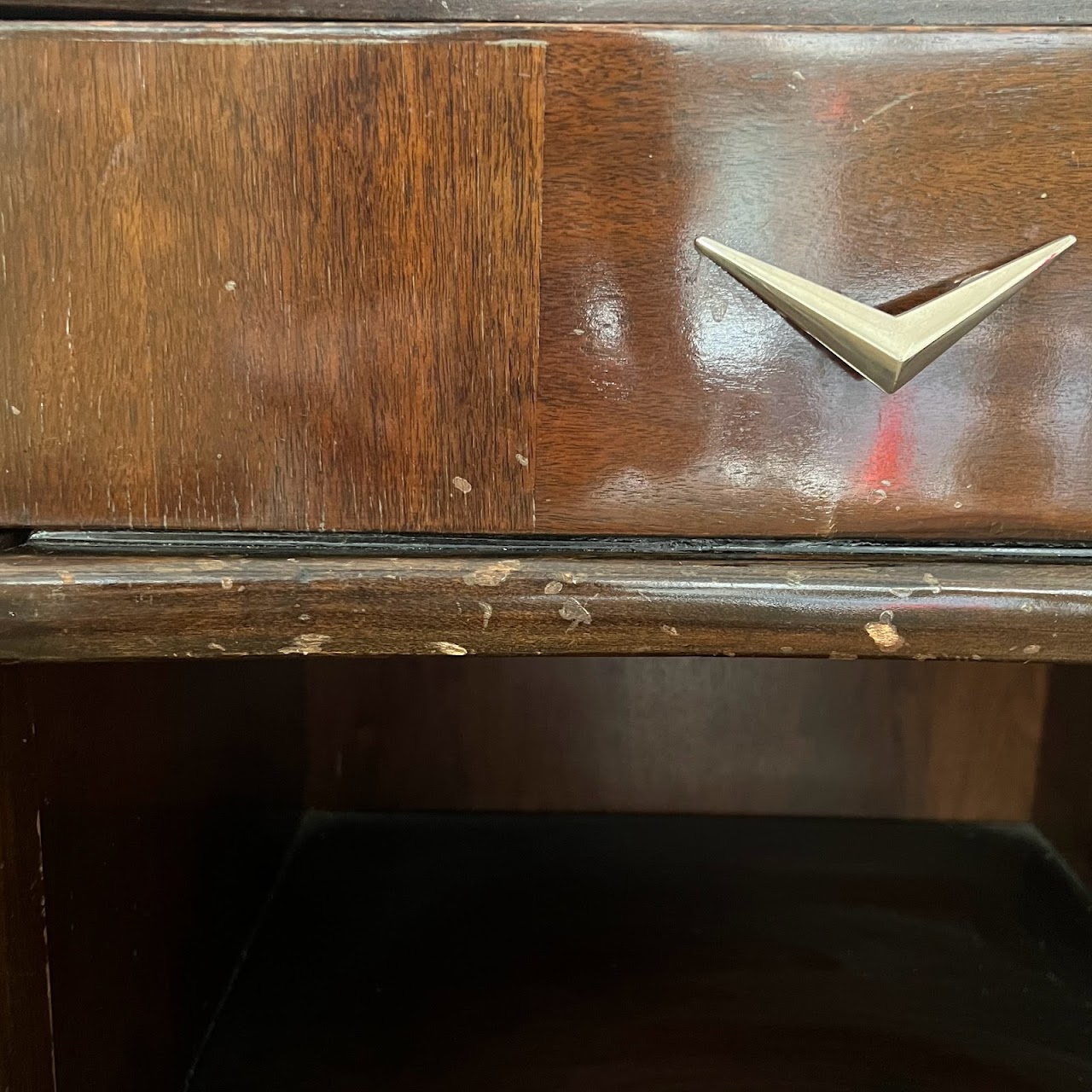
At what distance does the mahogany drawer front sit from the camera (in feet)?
0.93

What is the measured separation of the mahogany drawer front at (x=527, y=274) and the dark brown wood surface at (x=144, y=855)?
113mm

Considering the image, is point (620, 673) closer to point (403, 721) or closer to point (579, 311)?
point (403, 721)

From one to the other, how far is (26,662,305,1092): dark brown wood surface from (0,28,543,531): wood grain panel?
0.10 m

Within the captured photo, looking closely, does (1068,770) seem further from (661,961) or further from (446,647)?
(446,647)

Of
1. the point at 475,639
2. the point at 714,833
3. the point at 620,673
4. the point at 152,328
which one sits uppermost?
the point at 152,328

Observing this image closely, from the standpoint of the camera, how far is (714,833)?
74 centimetres

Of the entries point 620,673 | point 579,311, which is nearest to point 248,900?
point 620,673

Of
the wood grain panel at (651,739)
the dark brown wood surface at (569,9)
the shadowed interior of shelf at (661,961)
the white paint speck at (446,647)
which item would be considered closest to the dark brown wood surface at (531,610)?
the white paint speck at (446,647)

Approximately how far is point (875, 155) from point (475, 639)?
0.67ft

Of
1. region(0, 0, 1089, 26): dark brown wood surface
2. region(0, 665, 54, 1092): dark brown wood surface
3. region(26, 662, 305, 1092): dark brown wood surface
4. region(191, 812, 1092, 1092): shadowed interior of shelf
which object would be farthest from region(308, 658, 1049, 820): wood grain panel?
region(0, 0, 1089, 26): dark brown wood surface

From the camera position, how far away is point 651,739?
77 centimetres

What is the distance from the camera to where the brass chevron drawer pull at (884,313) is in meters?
0.28

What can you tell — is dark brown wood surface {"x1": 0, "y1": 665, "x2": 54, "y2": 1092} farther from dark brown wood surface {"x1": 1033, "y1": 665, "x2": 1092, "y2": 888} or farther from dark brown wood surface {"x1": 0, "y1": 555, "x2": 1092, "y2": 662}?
dark brown wood surface {"x1": 1033, "y1": 665, "x2": 1092, "y2": 888}

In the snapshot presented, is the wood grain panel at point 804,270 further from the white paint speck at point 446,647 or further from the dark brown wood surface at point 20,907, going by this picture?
the dark brown wood surface at point 20,907
